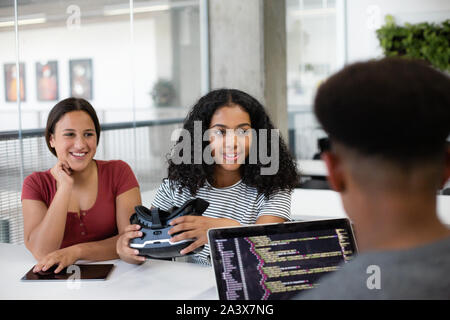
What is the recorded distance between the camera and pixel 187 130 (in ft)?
6.88

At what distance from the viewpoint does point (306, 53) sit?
657cm

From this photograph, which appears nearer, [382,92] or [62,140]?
[382,92]

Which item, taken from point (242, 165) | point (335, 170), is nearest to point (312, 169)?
point (242, 165)

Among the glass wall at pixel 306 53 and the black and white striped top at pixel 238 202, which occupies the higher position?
the glass wall at pixel 306 53

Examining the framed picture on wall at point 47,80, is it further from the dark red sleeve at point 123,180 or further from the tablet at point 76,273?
the tablet at point 76,273

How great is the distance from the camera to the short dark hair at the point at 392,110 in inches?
25.8

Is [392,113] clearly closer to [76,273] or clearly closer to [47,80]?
[76,273]

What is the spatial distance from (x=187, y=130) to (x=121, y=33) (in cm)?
203

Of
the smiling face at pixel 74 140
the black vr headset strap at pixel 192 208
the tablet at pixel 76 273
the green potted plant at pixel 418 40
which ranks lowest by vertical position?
the tablet at pixel 76 273

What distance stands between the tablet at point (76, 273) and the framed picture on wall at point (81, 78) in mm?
1915

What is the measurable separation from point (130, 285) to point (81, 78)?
221 centimetres

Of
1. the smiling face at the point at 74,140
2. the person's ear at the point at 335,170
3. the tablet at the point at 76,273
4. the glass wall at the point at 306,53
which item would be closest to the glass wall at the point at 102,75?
the smiling face at the point at 74,140

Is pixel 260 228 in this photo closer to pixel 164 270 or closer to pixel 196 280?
pixel 196 280
